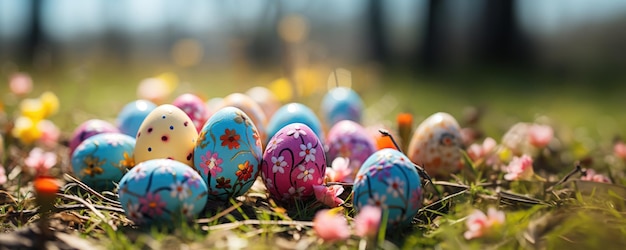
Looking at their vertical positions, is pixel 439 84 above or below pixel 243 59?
below

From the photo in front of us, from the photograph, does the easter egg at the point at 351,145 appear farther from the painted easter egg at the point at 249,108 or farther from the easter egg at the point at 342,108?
the easter egg at the point at 342,108

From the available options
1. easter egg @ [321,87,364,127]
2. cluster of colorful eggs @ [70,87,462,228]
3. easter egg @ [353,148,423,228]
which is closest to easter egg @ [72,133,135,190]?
cluster of colorful eggs @ [70,87,462,228]

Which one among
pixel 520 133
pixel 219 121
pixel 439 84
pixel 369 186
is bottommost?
pixel 439 84

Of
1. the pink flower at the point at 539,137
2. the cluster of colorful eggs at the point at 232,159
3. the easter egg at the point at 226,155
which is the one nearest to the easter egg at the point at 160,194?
the cluster of colorful eggs at the point at 232,159

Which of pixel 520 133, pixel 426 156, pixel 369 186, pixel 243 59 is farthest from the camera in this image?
pixel 243 59

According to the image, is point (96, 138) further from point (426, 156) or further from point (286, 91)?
point (286, 91)

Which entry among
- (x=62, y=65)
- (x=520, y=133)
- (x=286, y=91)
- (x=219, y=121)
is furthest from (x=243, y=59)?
(x=62, y=65)

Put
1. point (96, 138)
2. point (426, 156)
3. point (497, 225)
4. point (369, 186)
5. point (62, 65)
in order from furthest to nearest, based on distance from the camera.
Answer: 1. point (62, 65)
2. point (426, 156)
3. point (96, 138)
4. point (369, 186)
5. point (497, 225)

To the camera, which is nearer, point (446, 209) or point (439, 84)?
point (446, 209)
